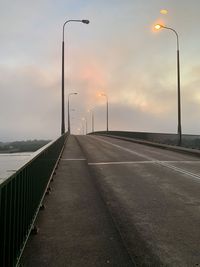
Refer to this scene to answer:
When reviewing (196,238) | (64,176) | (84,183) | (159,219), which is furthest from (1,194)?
(64,176)

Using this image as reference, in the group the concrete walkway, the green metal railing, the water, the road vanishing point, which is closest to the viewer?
the green metal railing

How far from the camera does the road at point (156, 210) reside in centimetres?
677

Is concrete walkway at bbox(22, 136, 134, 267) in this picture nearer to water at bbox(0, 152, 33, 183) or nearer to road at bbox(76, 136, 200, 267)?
road at bbox(76, 136, 200, 267)

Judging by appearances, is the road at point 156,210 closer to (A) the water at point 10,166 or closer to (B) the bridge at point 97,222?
(B) the bridge at point 97,222

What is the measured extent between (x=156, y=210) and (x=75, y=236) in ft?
9.04

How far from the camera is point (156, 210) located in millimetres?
9820

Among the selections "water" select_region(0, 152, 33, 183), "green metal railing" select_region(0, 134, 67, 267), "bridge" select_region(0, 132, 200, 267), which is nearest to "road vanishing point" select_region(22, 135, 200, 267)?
"bridge" select_region(0, 132, 200, 267)

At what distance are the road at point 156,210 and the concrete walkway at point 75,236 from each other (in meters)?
0.25

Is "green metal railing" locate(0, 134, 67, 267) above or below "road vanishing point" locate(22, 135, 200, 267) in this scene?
above

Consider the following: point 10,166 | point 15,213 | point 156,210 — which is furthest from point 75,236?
point 156,210

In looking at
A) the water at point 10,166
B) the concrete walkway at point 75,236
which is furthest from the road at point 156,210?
the water at point 10,166

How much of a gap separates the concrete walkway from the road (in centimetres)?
25

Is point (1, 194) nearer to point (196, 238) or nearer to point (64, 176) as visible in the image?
point (196, 238)

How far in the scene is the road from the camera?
6773mm
